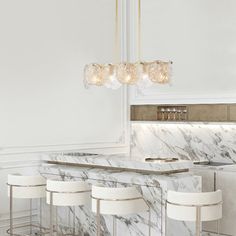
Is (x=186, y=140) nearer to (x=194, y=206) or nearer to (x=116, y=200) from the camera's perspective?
(x=116, y=200)

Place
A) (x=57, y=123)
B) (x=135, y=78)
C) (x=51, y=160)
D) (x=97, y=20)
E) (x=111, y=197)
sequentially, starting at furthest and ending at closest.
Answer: (x=97, y=20) → (x=57, y=123) → (x=51, y=160) → (x=135, y=78) → (x=111, y=197)

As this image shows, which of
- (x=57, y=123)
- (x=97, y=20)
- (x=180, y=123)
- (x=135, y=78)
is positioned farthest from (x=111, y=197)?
(x=97, y=20)

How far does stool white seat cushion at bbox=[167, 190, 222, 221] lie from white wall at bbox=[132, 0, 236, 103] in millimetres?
2086

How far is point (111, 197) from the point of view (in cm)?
454

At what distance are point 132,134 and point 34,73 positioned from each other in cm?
181

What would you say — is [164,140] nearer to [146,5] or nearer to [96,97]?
[96,97]

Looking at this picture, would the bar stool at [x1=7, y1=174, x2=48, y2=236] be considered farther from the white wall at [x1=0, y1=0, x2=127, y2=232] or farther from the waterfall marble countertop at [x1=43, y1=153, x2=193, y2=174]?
the white wall at [x1=0, y1=0, x2=127, y2=232]

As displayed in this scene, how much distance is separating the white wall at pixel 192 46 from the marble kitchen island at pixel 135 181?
65.5 inches

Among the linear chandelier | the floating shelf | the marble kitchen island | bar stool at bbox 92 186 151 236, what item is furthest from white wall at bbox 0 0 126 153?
bar stool at bbox 92 186 151 236

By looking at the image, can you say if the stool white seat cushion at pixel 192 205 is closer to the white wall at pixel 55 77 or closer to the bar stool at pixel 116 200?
the bar stool at pixel 116 200

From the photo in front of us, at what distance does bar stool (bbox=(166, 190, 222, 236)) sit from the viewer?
4273mm

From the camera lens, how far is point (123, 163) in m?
5.13

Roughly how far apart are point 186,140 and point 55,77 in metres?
1.79

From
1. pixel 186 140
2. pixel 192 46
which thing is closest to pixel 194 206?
pixel 186 140
